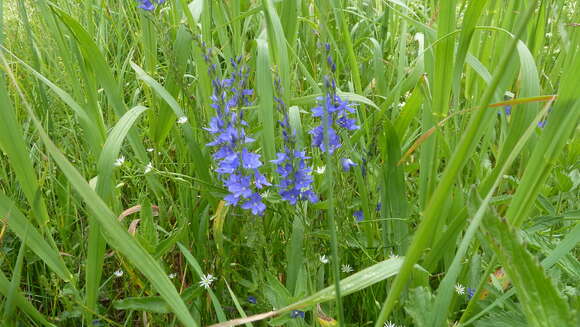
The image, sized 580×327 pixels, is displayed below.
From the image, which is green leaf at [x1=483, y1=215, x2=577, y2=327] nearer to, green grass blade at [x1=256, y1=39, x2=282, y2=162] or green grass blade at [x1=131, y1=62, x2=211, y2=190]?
green grass blade at [x1=256, y1=39, x2=282, y2=162]

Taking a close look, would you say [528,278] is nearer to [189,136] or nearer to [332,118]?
[332,118]

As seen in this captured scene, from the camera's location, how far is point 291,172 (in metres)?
1.26

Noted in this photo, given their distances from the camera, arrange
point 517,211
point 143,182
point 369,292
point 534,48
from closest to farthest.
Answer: point 517,211 → point 369,292 → point 534,48 → point 143,182

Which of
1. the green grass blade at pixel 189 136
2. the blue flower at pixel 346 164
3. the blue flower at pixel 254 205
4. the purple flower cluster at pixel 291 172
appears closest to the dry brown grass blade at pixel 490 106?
the blue flower at pixel 346 164

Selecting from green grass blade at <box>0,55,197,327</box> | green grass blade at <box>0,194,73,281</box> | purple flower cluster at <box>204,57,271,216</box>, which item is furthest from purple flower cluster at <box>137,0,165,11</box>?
green grass blade at <box>0,55,197,327</box>

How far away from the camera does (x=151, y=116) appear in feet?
5.54

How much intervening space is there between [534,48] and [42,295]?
1.61 metres

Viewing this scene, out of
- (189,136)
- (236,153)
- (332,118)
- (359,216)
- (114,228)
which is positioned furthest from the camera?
(359,216)

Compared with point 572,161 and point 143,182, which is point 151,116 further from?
point 572,161

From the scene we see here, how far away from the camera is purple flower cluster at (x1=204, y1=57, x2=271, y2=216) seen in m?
1.24

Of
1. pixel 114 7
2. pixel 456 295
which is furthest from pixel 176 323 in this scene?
pixel 114 7

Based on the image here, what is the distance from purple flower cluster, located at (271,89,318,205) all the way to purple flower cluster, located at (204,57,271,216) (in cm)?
5

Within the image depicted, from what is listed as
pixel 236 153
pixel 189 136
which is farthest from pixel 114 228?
pixel 189 136

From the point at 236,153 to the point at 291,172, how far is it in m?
0.13
